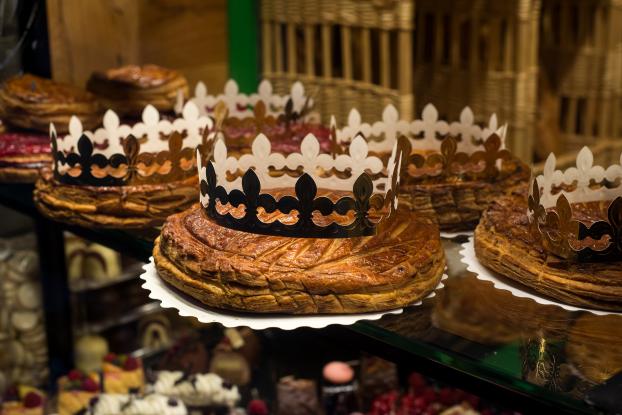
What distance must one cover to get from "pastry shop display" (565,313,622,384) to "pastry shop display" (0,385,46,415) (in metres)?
1.81

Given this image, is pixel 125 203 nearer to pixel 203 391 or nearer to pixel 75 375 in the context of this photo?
pixel 203 391

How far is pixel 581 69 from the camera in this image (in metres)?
3.04

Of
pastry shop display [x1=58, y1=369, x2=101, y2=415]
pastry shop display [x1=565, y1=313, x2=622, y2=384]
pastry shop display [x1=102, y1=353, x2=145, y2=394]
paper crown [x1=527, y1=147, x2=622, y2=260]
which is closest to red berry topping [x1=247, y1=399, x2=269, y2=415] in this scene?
pastry shop display [x1=102, y1=353, x2=145, y2=394]

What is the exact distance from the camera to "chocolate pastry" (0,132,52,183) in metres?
1.95

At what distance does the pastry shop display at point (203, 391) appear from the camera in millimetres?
2348

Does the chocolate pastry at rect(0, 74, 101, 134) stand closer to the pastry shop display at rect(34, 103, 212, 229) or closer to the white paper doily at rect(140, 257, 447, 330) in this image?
the pastry shop display at rect(34, 103, 212, 229)

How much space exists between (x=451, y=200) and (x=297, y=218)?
0.37 metres

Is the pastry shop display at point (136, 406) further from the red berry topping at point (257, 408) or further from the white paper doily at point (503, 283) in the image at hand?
the white paper doily at point (503, 283)

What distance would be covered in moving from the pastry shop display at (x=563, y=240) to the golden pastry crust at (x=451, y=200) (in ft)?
0.41

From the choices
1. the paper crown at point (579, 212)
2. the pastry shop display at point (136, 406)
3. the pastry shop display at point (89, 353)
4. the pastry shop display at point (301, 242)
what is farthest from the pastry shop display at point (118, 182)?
the pastry shop display at point (89, 353)

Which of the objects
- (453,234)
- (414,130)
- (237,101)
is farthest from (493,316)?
(237,101)

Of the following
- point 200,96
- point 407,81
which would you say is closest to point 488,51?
point 407,81

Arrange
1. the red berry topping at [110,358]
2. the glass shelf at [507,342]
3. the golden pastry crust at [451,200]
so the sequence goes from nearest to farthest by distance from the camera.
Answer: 1. the glass shelf at [507,342]
2. the golden pastry crust at [451,200]
3. the red berry topping at [110,358]

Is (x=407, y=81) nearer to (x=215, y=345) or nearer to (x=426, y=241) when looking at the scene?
(x=215, y=345)
